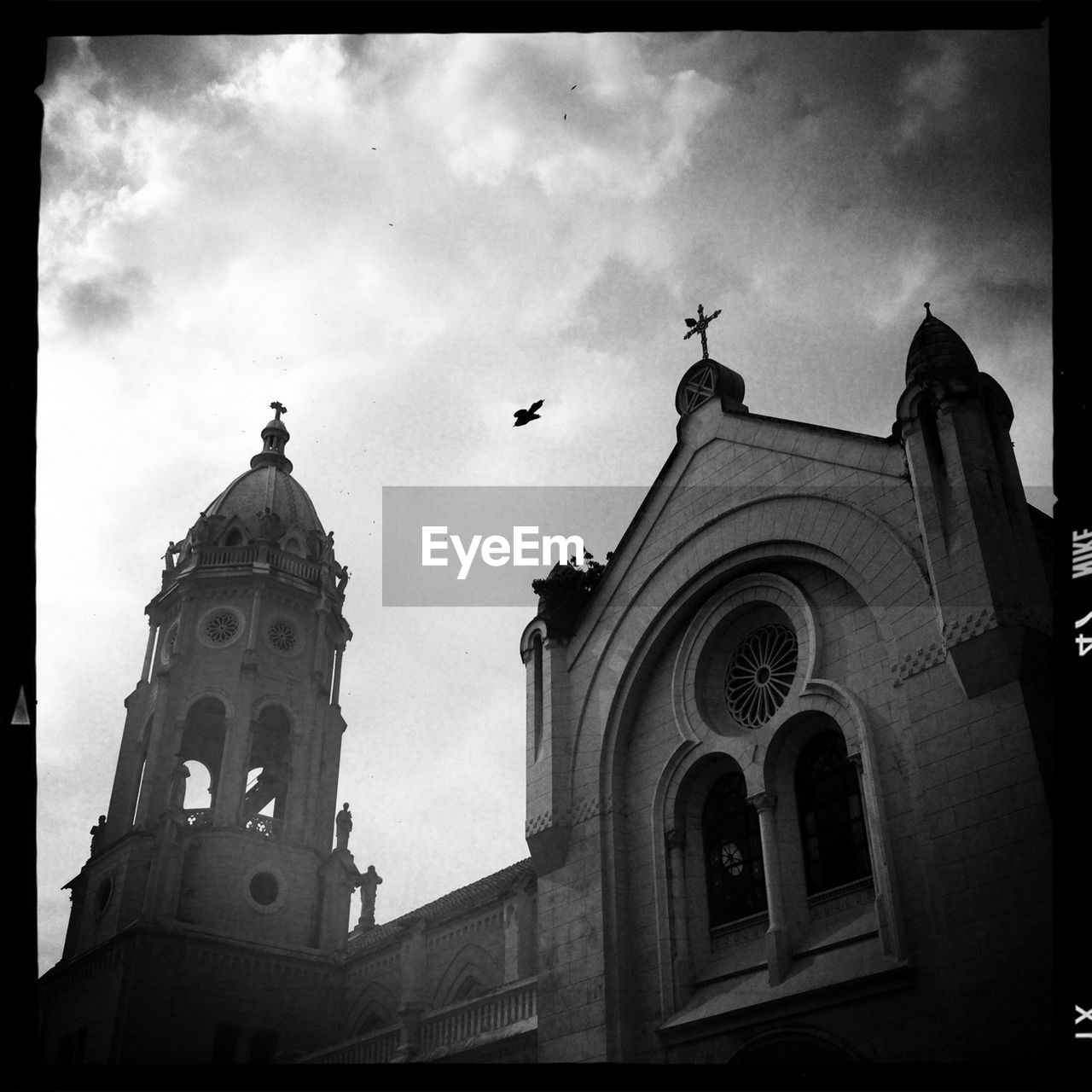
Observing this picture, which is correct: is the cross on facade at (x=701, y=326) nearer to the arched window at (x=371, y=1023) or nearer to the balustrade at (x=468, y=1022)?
the balustrade at (x=468, y=1022)

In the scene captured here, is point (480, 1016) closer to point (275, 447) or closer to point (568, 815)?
point (568, 815)

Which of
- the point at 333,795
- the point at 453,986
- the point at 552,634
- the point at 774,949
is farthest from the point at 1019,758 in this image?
the point at 333,795

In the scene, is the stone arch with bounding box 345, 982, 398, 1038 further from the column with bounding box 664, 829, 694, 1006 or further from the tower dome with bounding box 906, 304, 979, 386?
the tower dome with bounding box 906, 304, 979, 386

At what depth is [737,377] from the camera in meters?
21.9

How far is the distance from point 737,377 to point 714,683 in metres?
6.15

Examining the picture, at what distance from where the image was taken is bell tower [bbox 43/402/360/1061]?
36.8 metres

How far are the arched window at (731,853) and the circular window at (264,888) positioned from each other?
86.4 ft

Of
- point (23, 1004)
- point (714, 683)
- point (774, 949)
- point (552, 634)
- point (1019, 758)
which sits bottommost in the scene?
point (23, 1004)

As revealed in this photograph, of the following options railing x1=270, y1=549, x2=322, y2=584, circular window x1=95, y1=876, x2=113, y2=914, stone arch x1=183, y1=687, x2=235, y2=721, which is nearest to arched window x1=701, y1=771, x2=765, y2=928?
stone arch x1=183, y1=687, x2=235, y2=721

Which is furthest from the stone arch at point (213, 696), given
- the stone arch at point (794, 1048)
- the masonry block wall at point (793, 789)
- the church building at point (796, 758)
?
the stone arch at point (794, 1048)

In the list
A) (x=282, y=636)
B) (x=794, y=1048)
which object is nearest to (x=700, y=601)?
(x=794, y=1048)

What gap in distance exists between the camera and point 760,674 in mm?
18719

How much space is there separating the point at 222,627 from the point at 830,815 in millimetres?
32271

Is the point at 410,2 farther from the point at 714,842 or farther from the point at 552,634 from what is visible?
the point at 552,634
